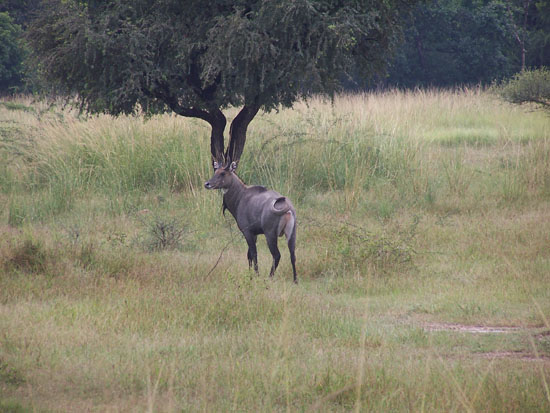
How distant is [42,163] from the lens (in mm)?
15055

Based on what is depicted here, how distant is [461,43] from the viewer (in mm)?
39812

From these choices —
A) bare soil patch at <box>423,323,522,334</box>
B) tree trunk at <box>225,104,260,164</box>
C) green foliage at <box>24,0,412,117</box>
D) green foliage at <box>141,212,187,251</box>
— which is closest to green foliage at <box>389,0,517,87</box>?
tree trunk at <box>225,104,260,164</box>

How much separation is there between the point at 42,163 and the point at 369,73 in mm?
6979

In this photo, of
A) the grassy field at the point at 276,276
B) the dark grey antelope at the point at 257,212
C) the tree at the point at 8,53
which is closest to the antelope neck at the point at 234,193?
the dark grey antelope at the point at 257,212

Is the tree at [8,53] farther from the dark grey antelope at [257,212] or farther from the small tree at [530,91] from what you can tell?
the dark grey antelope at [257,212]

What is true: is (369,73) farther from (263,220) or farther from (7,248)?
(7,248)

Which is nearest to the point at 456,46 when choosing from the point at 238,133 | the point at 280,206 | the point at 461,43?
the point at 461,43

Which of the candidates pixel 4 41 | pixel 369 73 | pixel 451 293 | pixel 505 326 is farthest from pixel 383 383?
pixel 4 41

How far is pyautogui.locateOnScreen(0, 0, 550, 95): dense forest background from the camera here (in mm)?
37125

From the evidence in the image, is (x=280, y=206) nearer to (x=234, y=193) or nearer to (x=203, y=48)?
(x=234, y=193)

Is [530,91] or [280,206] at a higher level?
[530,91]

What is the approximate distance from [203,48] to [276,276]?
5.21m

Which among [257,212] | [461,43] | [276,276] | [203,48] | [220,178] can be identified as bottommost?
[276,276]

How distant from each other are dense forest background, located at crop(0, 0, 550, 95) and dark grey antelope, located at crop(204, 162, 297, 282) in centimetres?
2882
